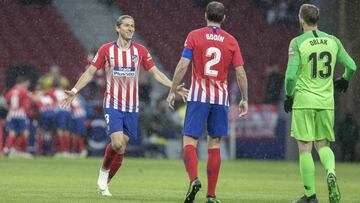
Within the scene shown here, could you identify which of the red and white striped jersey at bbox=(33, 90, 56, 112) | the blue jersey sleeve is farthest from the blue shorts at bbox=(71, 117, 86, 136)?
the blue jersey sleeve

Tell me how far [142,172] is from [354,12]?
9.28 meters

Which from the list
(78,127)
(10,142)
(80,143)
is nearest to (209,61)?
(10,142)

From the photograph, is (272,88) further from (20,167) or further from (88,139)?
(20,167)

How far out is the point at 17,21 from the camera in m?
31.3

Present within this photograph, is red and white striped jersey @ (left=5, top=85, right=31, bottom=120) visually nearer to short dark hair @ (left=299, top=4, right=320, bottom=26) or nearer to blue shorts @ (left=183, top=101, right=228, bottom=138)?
blue shorts @ (left=183, top=101, right=228, bottom=138)

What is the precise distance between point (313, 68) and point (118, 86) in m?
2.62

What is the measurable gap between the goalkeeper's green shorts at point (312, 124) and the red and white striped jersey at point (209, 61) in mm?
783

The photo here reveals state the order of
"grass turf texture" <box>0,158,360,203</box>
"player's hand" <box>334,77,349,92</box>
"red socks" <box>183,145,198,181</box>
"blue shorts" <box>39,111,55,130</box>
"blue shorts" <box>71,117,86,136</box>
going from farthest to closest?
1. "blue shorts" <box>39,111,55,130</box>
2. "blue shorts" <box>71,117,86,136</box>
3. "grass turf texture" <box>0,158,360,203</box>
4. "player's hand" <box>334,77,349,92</box>
5. "red socks" <box>183,145,198,181</box>

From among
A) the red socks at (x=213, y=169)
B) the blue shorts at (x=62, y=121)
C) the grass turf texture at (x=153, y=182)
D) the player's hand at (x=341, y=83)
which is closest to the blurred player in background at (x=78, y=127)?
the blue shorts at (x=62, y=121)

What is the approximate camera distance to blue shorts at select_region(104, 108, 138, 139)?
41.9ft

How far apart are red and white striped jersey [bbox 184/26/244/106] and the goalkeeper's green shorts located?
0.78m

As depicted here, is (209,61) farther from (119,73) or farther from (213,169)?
(119,73)

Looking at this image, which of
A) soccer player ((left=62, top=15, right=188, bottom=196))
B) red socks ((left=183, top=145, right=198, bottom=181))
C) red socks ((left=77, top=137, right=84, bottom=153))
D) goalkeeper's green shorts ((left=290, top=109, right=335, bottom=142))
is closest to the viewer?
red socks ((left=183, top=145, right=198, bottom=181))

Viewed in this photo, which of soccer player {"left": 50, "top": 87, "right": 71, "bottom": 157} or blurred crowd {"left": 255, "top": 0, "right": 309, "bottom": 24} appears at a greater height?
blurred crowd {"left": 255, "top": 0, "right": 309, "bottom": 24}
